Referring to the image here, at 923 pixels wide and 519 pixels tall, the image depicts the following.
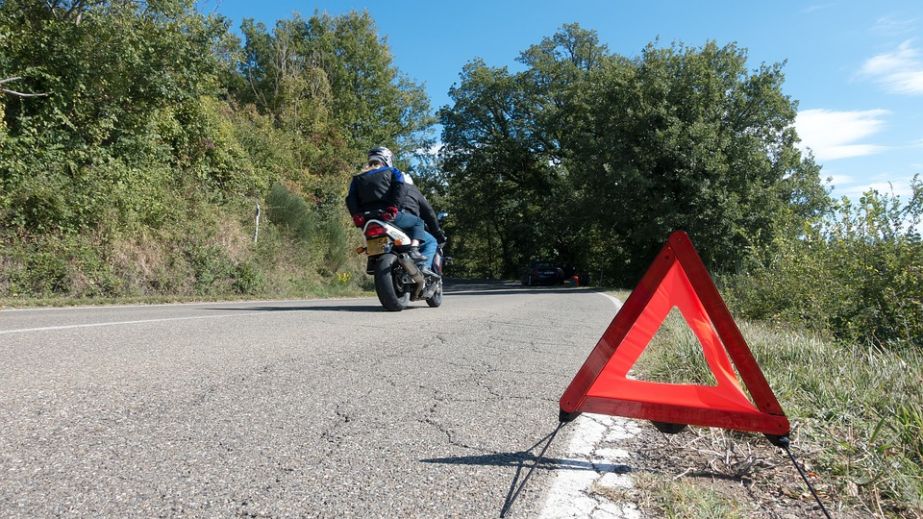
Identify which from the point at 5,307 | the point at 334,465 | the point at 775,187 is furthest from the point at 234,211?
the point at 775,187

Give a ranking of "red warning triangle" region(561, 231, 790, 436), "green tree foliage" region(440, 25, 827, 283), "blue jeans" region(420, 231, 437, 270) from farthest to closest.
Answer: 1. "green tree foliage" region(440, 25, 827, 283)
2. "blue jeans" region(420, 231, 437, 270)
3. "red warning triangle" region(561, 231, 790, 436)

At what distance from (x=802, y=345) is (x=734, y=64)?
1092 inches

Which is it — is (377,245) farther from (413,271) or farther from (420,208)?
(420,208)

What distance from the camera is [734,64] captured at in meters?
28.8

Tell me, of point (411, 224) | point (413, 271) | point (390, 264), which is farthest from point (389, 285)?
point (411, 224)

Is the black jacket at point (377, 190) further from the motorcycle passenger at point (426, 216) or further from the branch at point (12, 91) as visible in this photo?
the branch at point (12, 91)

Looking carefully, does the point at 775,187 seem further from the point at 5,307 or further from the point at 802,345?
the point at 5,307

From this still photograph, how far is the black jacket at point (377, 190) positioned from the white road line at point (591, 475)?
5.54 m

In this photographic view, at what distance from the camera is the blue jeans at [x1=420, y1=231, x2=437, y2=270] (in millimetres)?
9078

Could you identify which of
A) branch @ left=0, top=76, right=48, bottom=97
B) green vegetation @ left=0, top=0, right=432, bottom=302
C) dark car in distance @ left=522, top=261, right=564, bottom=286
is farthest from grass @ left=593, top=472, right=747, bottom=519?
dark car in distance @ left=522, top=261, right=564, bottom=286

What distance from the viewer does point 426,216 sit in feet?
30.1

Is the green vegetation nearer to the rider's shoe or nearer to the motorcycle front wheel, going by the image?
the motorcycle front wheel

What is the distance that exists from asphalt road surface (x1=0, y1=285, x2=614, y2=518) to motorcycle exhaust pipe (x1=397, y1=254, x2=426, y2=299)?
2.69 meters

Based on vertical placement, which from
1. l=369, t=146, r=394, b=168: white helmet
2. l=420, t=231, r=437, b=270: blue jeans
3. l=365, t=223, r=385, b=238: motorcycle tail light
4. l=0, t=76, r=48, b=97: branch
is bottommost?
l=420, t=231, r=437, b=270: blue jeans
